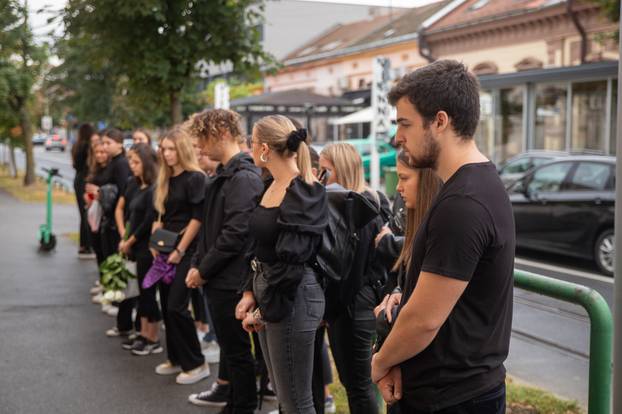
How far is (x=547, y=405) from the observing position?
507 cm

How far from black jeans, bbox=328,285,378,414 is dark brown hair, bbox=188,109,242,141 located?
1356 millimetres

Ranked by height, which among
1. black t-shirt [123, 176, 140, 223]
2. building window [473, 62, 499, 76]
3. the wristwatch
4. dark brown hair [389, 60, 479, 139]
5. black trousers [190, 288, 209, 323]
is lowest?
black trousers [190, 288, 209, 323]

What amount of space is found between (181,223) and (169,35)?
12.8 feet

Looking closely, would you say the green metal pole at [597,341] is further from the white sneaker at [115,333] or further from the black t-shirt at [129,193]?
the white sneaker at [115,333]

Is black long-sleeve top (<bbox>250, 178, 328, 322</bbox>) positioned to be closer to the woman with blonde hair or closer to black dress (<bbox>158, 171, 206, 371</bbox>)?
the woman with blonde hair

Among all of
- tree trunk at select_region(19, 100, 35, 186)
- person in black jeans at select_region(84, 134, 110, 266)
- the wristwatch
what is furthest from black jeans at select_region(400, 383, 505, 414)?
tree trunk at select_region(19, 100, 35, 186)

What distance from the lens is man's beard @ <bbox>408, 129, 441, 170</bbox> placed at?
240cm

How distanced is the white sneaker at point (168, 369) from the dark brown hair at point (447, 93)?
166 inches

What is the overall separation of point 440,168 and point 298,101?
1212 inches

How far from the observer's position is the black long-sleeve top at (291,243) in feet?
12.0

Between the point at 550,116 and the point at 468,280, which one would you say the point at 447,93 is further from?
the point at 550,116

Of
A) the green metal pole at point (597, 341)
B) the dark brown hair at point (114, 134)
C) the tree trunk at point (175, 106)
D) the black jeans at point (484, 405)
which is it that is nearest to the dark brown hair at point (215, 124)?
A: the green metal pole at point (597, 341)

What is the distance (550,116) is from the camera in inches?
1092

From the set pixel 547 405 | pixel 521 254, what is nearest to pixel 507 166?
pixel 521 254
